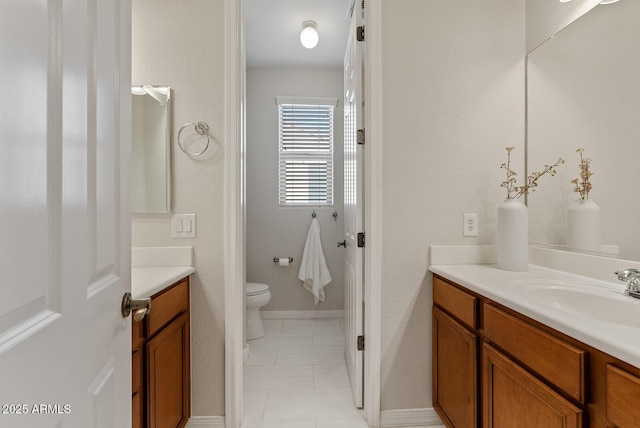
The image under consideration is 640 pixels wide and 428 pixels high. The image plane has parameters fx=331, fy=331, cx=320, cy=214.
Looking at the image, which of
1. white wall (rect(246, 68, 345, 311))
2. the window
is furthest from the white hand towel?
the window

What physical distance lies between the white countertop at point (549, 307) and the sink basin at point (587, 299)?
0.20ft

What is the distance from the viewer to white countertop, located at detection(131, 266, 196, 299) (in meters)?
1.19

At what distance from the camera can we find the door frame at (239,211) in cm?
168

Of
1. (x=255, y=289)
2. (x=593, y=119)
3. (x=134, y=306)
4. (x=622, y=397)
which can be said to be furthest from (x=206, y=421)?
(x=593, y=119)

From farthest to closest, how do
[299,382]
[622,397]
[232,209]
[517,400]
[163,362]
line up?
[299,382] < [232,209] < [163,362] < [517,400] < [622,397]

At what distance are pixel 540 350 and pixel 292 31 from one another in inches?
111

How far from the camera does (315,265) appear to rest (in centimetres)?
338

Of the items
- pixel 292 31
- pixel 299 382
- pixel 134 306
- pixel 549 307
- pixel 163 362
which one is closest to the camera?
pixel 134 306

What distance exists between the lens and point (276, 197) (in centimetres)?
351

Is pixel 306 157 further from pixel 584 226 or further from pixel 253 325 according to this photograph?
pixel 584 226

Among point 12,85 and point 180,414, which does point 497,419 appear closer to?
point 180,414

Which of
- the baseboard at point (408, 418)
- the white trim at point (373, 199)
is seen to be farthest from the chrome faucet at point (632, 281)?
the baseboard at point (408, 418)

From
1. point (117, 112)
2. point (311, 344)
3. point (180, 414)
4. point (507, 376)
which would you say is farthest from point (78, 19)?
point (311, 344)

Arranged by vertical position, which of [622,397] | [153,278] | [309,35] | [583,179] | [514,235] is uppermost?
[309,35]
